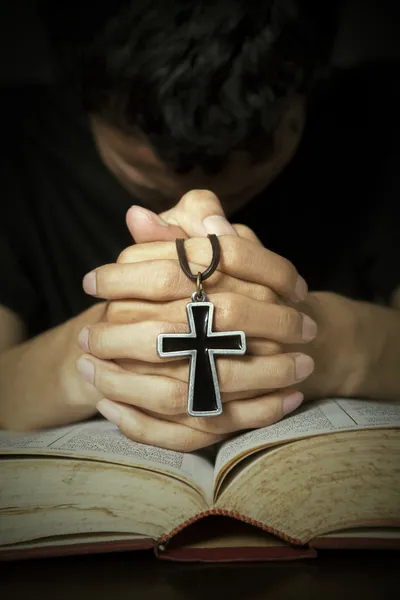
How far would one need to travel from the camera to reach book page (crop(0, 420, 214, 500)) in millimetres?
585

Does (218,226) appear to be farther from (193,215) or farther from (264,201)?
(264,201)

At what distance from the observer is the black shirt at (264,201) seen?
85 cm

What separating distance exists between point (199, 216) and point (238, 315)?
17cm

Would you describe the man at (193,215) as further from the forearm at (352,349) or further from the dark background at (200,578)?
the dark background at (200,578)

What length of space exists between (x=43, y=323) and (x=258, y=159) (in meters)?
0.46

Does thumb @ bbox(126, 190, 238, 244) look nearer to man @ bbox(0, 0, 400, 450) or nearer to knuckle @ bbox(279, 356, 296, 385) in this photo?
man @ bbox(0, 0, 400, 450)

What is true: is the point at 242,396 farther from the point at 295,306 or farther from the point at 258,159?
the point at 258,159

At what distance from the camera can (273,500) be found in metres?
0.58

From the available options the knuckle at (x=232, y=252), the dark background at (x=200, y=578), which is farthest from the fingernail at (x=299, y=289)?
the dark background at (x=200, y=578)

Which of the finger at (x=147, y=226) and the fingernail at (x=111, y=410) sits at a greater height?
the finger at (x=147, y=226)

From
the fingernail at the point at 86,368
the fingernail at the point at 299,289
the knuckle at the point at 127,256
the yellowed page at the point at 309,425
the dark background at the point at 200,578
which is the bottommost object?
the dark background at the point at 200,578

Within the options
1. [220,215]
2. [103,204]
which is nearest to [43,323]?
[103,204]

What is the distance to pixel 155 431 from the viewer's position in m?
0.65

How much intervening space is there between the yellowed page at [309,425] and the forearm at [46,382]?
240 mm
